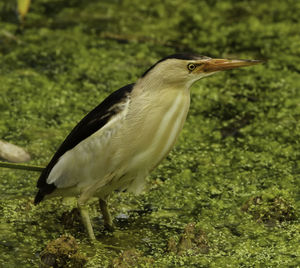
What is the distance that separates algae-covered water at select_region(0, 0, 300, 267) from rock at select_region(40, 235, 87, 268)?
0.09m

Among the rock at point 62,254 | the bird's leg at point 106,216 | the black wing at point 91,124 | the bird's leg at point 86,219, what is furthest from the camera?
the bird's leg at point 106,216

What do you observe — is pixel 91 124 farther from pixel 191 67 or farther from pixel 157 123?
pixel 191 67

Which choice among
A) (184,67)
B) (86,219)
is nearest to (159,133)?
(184,67)

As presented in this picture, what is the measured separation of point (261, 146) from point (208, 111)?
0.47m

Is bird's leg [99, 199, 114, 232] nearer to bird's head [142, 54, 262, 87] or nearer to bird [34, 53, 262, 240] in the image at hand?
bird [34, 53, 262, 240]

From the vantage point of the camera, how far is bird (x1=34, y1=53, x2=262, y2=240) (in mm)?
2486

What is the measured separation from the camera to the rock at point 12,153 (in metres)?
3.36

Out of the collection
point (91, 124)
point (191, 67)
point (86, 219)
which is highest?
point (191, 67)

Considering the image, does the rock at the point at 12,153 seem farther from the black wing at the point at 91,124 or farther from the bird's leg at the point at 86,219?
the bird's leg at the point at 86,219

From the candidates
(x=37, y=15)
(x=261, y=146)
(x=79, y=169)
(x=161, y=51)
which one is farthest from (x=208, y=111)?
(x=37, y=15)

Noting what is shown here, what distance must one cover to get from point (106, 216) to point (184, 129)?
103 centimetres

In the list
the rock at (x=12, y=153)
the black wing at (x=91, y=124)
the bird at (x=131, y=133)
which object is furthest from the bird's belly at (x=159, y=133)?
the rock at (x=12, y=153)

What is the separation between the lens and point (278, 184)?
3.19 m

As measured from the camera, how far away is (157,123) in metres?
2.50
